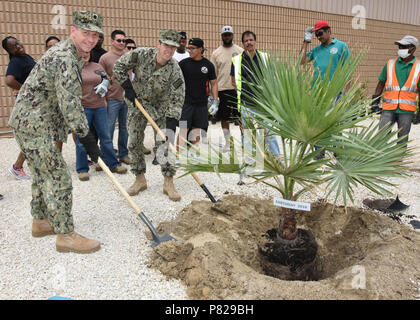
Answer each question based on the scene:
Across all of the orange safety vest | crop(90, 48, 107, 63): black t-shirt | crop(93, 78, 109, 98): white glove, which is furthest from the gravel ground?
crop(90, 48, 107, 63): black t-shirt

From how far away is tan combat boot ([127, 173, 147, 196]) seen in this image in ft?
14.5

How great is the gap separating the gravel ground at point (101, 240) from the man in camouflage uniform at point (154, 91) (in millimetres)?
361

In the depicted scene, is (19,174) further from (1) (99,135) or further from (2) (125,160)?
(2) (125,160)

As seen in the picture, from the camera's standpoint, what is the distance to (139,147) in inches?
175

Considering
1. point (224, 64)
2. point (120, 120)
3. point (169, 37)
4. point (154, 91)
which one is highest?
point (169, 37)

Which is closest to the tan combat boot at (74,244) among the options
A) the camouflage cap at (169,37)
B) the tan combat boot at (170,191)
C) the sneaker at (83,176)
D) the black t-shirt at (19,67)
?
the tan combat boot at (170,191)

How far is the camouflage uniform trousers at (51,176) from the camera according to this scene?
296 cm

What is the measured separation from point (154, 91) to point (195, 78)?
140 cm

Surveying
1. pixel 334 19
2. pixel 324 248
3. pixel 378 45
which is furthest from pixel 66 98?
pixel 378 45

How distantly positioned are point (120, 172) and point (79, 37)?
2.60 meters

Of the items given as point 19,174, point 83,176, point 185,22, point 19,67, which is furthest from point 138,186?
point 185,22

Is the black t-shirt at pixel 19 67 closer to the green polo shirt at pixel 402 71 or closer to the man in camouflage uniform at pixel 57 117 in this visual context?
the man in camouflage uniform at pixel 57 117

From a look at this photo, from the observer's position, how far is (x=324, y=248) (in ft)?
11.0

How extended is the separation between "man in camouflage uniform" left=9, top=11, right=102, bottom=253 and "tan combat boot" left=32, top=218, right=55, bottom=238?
293 millimetres
